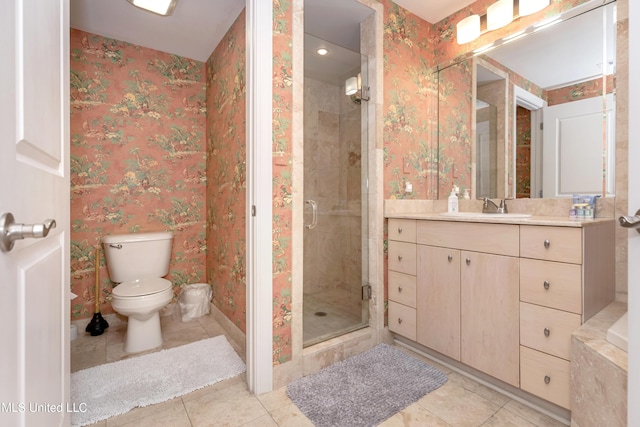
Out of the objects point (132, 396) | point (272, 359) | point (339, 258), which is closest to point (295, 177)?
point (339, 258)

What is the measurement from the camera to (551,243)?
1358mm

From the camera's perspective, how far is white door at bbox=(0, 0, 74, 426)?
536 millimetres

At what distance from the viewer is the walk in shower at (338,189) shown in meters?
2.06

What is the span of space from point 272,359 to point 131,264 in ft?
4.88

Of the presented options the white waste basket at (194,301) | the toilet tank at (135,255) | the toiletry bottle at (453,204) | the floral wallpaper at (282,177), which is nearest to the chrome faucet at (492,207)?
the toiletry bottle at (453,204)

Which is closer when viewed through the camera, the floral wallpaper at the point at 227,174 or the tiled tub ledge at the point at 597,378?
the tiled tub ledge at the point at 597,378

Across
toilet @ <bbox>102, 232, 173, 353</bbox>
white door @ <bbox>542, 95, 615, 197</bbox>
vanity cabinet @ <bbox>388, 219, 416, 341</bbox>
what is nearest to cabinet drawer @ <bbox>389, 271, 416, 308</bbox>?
vanity cabinet @ <bbox>388, 219, 416, 341</bbox>

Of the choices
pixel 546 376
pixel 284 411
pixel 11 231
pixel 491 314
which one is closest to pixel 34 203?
pixel 11 231

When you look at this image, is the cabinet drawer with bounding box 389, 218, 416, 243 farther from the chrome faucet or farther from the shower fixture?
the shower fixture

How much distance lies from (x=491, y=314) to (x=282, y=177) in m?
1.35

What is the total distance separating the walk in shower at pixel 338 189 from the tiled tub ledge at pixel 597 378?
46.6 inches

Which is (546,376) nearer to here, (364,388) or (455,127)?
(364,388)

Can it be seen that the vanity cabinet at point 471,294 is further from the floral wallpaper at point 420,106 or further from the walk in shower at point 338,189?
the floral wallpaper at point 420,106

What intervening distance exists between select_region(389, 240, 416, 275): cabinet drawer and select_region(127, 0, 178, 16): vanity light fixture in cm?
223
